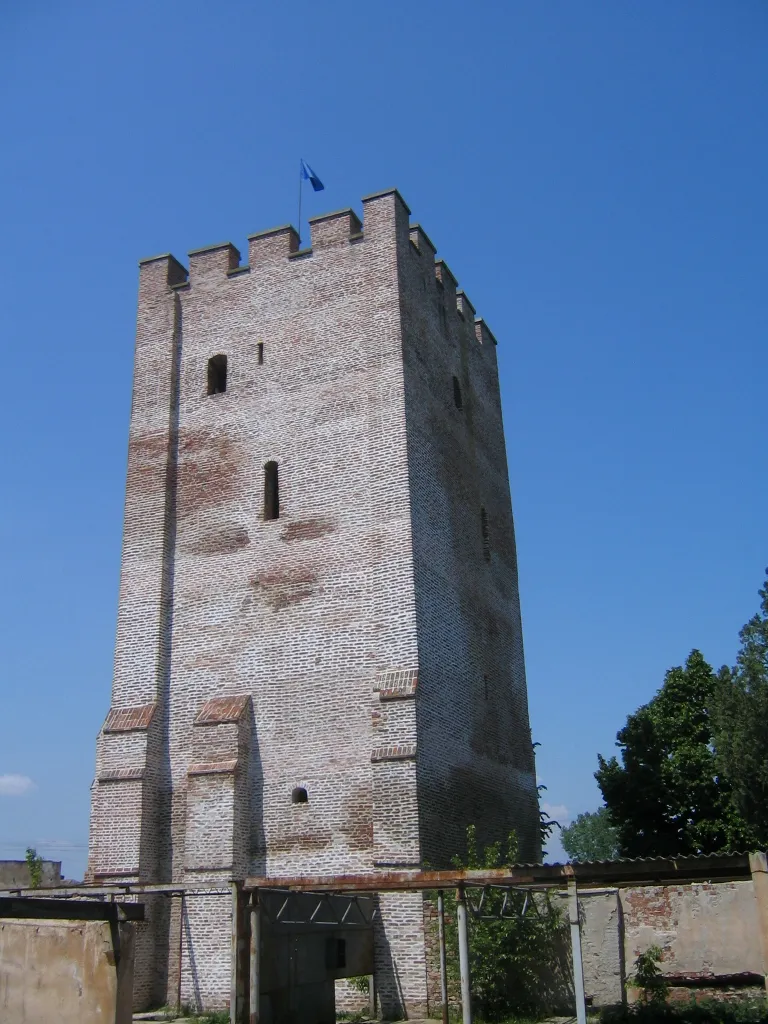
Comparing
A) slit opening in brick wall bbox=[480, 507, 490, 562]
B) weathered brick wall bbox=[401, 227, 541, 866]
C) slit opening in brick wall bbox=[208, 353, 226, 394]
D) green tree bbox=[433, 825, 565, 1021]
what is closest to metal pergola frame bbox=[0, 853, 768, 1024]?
green tree bbox=[433, 825, 565, 1021]

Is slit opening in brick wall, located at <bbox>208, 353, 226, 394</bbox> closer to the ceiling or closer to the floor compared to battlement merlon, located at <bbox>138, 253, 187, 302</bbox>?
closer to the floor

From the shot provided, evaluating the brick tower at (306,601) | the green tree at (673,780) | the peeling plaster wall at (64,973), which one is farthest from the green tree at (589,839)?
the peeling plaster wall at (64,973)

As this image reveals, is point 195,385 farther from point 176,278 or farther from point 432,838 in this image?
point 432,838

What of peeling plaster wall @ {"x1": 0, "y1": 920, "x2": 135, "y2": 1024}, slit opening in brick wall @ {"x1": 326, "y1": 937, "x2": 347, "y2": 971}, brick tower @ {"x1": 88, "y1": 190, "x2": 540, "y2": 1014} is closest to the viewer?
peeling plaster wall @ {"x1": 0, "y1": 920, "x2": 135, "y2": 1024}

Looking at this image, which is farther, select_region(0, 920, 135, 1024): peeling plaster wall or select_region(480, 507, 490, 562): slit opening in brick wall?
select_region(480, 507, 490, 562): slit opening in brick wall

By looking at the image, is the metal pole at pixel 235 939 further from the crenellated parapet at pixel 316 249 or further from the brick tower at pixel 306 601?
the crenellated parapet at pixel 316 249

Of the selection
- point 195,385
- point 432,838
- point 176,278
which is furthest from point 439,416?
point 432,838

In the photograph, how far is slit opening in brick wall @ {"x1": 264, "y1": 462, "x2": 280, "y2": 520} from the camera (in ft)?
58.5

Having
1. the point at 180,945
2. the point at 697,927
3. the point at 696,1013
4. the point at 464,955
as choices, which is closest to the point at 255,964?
the point at 464,955

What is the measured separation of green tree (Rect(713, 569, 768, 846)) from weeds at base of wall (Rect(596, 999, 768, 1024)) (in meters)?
8.42

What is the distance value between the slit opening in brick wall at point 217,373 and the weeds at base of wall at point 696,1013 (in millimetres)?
12713

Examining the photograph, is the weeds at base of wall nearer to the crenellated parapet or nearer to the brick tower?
the brick tower

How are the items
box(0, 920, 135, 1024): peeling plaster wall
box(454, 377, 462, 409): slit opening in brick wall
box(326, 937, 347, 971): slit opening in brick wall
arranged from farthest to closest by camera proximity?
box(454, 377, 462, 409): slit opening in brick wall
box(326, 937, 347, 971): slit opening in brick wall
box(0, 920, 135, 1024): peeling plaster wall

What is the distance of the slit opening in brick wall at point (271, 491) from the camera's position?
1784cm
